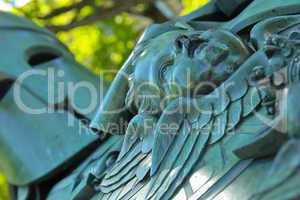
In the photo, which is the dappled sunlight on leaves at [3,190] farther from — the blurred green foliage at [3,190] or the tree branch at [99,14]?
the tree branch at [99,14]

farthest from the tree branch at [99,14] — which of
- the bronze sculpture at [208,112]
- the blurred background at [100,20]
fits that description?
the bronze sculpture at [208,112]

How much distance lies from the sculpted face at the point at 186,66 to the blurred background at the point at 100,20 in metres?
2.19

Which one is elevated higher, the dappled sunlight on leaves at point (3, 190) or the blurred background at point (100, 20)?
the blurred background at point (100, 20)

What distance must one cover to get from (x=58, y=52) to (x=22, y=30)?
0.18 metres

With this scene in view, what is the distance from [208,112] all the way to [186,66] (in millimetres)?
182

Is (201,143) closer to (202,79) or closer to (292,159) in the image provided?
(202,79)

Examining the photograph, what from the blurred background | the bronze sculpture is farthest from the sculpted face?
the blurred background

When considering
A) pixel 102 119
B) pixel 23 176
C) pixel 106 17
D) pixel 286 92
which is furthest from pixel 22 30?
pixel 286 92

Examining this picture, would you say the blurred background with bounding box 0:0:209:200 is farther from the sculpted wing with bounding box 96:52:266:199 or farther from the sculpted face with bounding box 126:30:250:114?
the sculpted wing with bounding box 96:52:266:199

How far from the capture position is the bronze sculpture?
1.89m

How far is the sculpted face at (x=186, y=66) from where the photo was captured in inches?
91.2

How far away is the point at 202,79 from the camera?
2.32 meters

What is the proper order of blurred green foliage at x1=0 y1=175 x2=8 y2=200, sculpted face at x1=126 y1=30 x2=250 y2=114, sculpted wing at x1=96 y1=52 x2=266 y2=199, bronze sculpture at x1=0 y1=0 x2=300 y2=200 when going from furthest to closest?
blurred green foliage at x1=0 y1=175 x2=8 y2=200, sculpted face at x1=126 y1=30 x2=250 y2=114, sculpted wing at x1=96 y1=52 x2=266 y2=199, bronze sculpture at x1=0 y1=0 x2=300 y2=200

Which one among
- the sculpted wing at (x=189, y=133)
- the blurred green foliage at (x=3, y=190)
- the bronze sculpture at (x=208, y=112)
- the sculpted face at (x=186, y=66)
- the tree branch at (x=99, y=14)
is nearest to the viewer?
the bronze sculpture at (x=208, y=112)
